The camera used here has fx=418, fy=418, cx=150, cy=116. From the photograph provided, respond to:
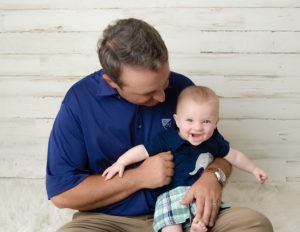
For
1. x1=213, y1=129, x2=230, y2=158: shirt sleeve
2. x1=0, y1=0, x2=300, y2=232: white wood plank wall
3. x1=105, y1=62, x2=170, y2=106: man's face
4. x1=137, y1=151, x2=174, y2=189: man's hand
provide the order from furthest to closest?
1. x1=0, y1=0, x2=300, y2=232: white wood plank wall
2. x1=213, y1=129, x2=230, y2=158: shirt sleeve
3. x1=137, y1=151, x2=174, y2=189: man's hand
4. x1=105, y1=62, x2=170, y2=106: man's face

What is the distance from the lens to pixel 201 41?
212 centimetres

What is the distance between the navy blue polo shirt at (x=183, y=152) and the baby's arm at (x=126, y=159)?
0.09 ft

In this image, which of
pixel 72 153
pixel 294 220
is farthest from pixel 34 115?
pixel 294 220

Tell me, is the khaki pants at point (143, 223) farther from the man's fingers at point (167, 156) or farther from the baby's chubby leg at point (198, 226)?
the man's fingers at point (167, 156)

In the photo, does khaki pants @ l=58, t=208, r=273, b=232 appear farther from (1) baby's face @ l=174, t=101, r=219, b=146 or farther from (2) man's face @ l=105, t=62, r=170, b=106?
(2) man's face @ l=105, t=62, r=170, b=106

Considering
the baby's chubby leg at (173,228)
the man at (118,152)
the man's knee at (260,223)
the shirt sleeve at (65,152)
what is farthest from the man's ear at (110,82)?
the man's knee at (260,223)

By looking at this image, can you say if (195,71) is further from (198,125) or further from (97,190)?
(97,190)

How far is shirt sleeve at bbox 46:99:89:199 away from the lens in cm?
156

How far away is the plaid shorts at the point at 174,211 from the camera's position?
146 cm

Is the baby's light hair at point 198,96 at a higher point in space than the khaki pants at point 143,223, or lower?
higher

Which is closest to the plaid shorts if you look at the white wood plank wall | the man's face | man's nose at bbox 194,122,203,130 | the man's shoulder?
man's nose at bbox 194,122,203,130

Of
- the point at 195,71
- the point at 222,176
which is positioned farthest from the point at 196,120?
the point at 195,71

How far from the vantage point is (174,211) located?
1.47 m

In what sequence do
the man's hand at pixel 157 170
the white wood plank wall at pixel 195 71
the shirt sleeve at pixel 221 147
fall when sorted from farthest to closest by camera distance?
the white wood plank wall at pixel 195 71 < the shirt sleeve at pixel 221 147 < the man's hand at pixel 157 170
